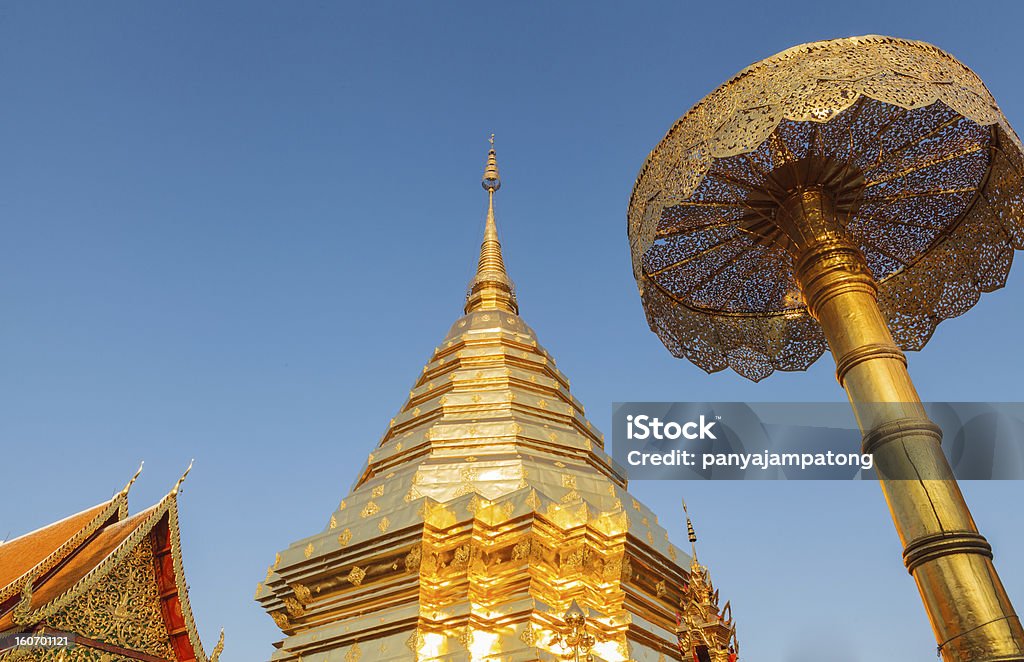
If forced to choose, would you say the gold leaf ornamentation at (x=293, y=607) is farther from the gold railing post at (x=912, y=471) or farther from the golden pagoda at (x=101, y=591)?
the gold railing post at (x=912, y=471)

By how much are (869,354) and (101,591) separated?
8.24m

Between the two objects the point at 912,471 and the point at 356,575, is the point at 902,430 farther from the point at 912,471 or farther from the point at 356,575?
the point at 356,575

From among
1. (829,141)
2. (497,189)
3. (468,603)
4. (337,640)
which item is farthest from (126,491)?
(497,189)

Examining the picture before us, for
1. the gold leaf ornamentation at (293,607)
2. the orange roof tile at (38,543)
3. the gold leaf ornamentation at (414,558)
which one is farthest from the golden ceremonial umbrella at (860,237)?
the orange roof tile at (38,543)

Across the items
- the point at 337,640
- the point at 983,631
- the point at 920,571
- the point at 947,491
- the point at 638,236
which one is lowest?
the point at 983,631

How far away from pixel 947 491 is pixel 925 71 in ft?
8.59

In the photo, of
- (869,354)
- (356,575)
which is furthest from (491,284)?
(869,354)

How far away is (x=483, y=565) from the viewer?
28.0ft

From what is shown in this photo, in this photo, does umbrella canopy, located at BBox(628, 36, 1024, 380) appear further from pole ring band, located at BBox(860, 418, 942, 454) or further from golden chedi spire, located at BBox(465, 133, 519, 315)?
golden chedi spire, located at BBox(465, 133, 519, 315)

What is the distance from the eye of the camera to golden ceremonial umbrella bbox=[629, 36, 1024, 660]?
402 cm

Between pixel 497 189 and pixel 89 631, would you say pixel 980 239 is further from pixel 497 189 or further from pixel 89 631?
pixel 497 189

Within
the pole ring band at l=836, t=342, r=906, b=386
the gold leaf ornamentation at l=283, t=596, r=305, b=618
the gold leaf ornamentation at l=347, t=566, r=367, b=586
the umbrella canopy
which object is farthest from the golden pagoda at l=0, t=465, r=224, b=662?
the pole ring band at l=836, t=342, r=906, b=386

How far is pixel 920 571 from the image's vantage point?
3.94 metres

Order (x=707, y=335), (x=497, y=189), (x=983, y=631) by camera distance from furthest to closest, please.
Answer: (x=497, y=189), (x=707, y=335), (x=983, y=631)
